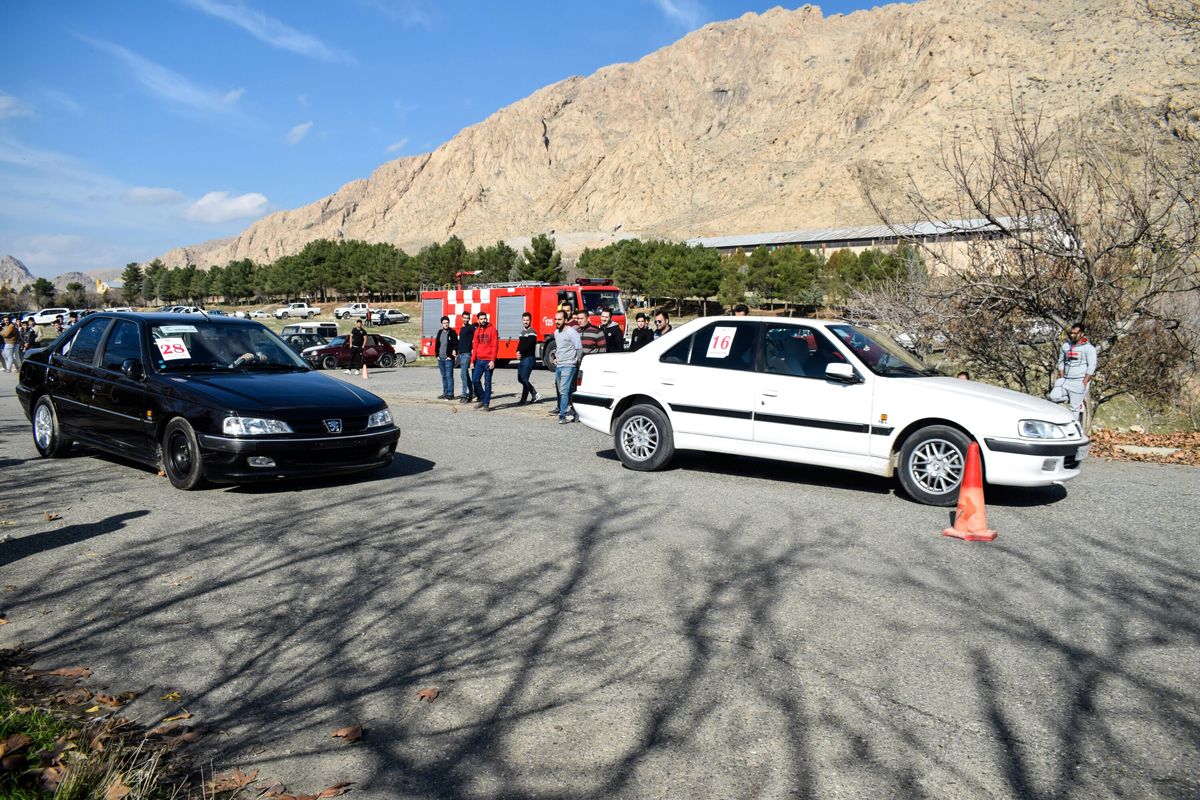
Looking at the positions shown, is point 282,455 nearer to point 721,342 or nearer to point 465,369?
point 721,342

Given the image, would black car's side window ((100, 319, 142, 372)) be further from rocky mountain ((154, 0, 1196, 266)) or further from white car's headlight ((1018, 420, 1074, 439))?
rocky mountain ((154, 0, 1196, 266))

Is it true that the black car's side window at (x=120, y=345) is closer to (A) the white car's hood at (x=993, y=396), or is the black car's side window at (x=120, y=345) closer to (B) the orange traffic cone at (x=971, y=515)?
(A) the white car's hood at (x=993, y=396)

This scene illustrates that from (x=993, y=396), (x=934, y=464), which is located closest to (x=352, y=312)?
(x=934, y=464)

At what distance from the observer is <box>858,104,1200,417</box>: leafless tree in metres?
12.8

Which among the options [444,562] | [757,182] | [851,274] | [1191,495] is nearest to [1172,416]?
[1191,495]

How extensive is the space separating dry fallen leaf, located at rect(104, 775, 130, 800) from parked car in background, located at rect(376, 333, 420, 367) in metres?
30.0

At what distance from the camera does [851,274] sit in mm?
80375

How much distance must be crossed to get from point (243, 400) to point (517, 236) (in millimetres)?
176671

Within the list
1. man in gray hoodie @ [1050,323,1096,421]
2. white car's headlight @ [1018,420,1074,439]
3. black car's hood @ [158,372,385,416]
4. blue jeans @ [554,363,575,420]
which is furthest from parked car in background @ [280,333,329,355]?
white car's headlight @ [1018,420,1074,439]

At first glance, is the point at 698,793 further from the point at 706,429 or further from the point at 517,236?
the point at 517,236

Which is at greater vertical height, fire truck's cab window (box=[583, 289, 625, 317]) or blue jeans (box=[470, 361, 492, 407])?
fire truck's cab window (box=[583, 289, 625, 317])

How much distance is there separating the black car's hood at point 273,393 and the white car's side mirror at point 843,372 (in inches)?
164

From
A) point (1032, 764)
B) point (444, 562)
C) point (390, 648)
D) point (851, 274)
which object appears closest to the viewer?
point (1032, 764)

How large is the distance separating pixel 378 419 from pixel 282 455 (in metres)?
1.04
